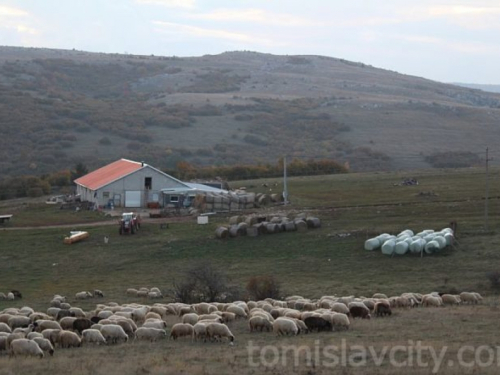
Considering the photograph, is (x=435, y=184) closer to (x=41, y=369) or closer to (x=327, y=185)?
(x=327, y=185)

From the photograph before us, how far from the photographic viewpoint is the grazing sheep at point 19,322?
27.7 m

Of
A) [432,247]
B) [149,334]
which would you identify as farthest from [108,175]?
[149,334]

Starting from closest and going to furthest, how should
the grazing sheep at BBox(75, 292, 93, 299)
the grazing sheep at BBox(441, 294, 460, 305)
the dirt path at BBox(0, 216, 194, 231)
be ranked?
the grazing sheep at BBox(441, 294, 460, 305) → the grazing sheep at BBox(75, 292, 93, 299) → the dirt path at BBox(0, 216, 194, 231)

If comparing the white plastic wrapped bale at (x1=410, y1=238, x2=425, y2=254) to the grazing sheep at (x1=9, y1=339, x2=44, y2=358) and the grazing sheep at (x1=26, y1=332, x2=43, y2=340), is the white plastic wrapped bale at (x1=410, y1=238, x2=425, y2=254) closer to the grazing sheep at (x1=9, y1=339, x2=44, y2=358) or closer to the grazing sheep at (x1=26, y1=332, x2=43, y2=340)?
the grazing sheep at (x1=26, y1=332, x2=43, y2=340)

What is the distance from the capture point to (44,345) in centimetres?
2358

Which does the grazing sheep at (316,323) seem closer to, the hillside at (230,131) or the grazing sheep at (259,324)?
the grazing sheep at (259,324)

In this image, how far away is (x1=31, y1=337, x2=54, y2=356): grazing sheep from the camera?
2345cm

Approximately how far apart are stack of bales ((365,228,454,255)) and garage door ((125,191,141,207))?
2522cm

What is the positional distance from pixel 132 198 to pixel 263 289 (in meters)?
34.5

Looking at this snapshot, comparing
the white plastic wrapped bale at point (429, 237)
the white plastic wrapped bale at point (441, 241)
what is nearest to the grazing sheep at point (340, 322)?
the white plastic wrapped bale at point (441, 241)

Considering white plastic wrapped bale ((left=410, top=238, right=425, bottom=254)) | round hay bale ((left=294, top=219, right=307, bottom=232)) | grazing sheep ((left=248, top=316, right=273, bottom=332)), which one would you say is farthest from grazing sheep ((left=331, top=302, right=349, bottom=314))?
round hay bale ((left=294, top=219, right=307, bottom=232))

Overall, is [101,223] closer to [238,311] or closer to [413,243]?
[413,243]

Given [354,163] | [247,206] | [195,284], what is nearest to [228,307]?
[195,284]

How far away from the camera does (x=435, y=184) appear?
77.3 metres
